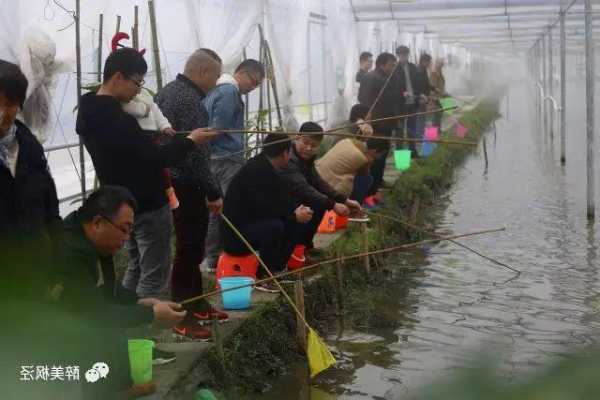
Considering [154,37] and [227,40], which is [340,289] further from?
[227,40]

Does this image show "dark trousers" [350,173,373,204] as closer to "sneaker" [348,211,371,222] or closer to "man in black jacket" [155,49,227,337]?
"sneaker" [348,211,371,222]

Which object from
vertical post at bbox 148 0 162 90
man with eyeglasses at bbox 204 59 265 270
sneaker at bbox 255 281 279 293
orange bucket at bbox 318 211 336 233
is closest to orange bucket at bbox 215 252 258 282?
sneaker at bbox 255 281 279 293

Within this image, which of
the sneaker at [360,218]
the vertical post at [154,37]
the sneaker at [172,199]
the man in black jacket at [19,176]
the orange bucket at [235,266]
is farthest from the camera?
the vertical post at [154,37]

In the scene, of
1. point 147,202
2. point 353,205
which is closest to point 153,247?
point 147,202

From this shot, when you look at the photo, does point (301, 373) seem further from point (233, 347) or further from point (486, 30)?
point (486, 30)

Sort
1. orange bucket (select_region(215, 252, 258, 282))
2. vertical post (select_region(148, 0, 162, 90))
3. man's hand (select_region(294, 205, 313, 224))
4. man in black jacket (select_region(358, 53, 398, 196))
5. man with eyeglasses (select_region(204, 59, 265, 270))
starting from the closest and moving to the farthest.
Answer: orange bucket (select_region(215, 252, 258, 282)) → man with eyeglasses (select_region(204, 59, 265, 270)) → man's hand (select_region(294, 205, 313, 224)) → vertical post (select_region(148, 0, 162, 90)) → man in black jacket (select_region(358, 53, 398, 196))

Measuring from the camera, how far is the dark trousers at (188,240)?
4.73m

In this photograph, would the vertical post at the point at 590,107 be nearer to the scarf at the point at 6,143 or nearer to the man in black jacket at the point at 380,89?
the man in black jacket at the point at 380,89

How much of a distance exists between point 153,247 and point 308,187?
2279 mm

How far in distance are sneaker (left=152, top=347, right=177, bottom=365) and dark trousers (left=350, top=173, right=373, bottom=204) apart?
14.6 feet

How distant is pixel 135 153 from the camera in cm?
407

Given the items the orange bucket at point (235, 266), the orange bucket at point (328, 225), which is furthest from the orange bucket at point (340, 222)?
the orange bucket at point (235, 266)

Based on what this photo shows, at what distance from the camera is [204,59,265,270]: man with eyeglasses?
19.3 feet

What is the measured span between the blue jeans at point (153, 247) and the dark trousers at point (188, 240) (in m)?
0.37
